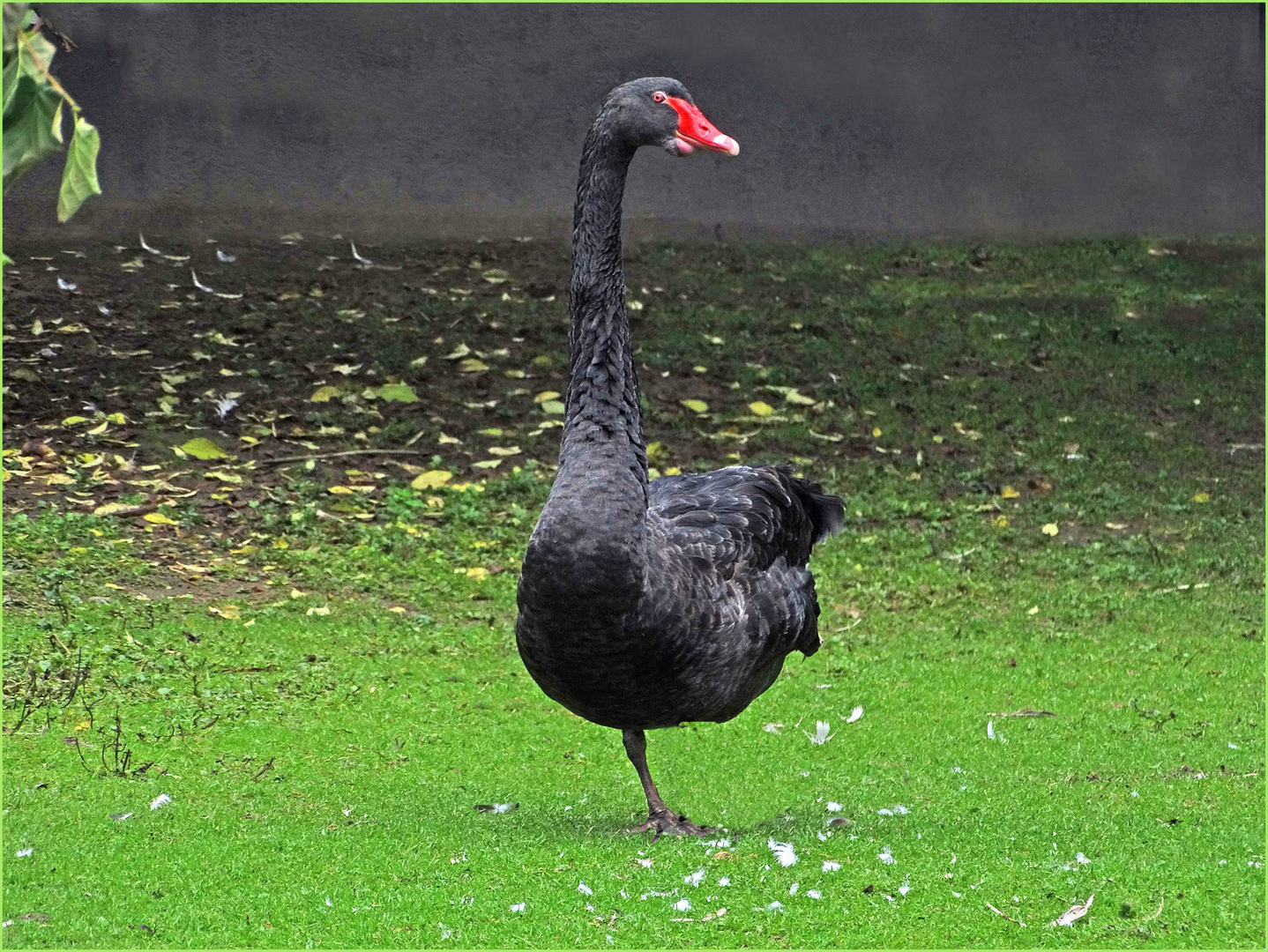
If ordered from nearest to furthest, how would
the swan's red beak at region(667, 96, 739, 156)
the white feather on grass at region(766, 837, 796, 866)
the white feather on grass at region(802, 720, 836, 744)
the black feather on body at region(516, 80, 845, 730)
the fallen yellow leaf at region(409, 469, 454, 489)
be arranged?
the black feather on body at region(516, 80, 845, 730) → the white feather on grass at region(766, 837, 796, 866) → the swan's red beak at region(667, 96, 739, 156) → the white feather on grass at region(802, 720, 836, 744) → the fallen yellow leaf at region(409, 469, 454, 489)

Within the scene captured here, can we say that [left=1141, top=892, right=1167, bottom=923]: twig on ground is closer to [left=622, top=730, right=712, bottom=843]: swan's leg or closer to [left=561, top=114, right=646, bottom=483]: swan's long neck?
[left=622, top=730, right=712, bottom=843]: swan's leg

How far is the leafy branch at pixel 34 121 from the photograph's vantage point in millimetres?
2012

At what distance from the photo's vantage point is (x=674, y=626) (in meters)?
4.94

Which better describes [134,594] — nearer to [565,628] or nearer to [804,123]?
[565,628]

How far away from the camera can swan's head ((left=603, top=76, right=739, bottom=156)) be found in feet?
17.0

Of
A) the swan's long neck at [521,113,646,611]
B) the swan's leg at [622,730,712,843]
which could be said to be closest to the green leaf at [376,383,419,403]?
the swan's long neck at [521,113,646,611]

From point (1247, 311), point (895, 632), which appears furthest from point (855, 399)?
point (1247, 311)

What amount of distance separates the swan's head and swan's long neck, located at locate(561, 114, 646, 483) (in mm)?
83

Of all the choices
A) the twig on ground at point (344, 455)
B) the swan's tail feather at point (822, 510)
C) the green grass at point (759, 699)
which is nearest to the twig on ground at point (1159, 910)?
the green grass at point (759, 699)

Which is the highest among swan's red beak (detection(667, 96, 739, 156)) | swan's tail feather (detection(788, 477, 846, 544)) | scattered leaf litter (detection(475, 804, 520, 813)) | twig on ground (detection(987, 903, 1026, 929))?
swan's red beak (detection(667, 96, 739, 156))

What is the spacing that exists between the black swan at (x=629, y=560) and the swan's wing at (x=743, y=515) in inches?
0.5

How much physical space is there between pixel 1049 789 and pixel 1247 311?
10.3 meters

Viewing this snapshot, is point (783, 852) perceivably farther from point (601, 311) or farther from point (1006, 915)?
point (601, 311)

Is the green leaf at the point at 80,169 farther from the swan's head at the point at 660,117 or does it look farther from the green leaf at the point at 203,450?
the green leaf at the point at 203,450
